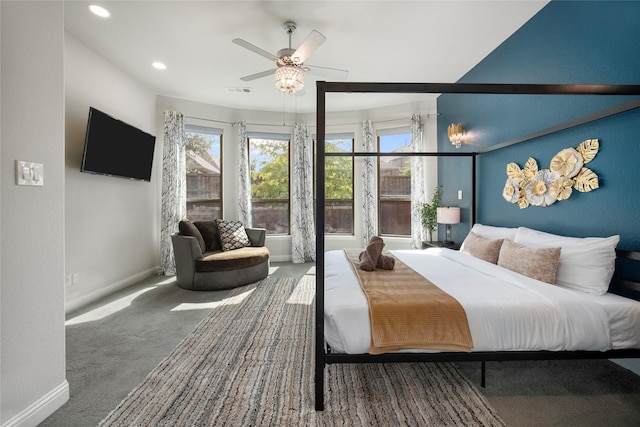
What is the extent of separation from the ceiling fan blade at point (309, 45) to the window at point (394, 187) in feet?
10.3

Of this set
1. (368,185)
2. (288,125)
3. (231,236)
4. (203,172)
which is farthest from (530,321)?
(203,172)

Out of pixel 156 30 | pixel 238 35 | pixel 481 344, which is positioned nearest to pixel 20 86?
pixel 156 30

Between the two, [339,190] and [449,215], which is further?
[339,190]

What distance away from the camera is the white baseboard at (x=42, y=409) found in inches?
59.6

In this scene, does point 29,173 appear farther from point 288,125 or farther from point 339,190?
point 339,190

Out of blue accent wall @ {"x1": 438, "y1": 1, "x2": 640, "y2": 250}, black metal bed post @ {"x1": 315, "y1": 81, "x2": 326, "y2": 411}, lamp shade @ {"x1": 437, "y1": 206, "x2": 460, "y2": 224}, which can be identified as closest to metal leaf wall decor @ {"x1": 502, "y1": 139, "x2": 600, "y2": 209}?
blue accent wall @ {"x1": 438, "y1": 1, "x2": 640, "y2": 250}

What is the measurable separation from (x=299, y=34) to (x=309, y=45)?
65 cm

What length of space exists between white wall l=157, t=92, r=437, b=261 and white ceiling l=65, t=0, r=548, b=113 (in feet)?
2.86

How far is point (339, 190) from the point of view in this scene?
6.14 meters

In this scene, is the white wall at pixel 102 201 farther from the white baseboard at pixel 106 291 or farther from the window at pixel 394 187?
the window at pixel 394 187

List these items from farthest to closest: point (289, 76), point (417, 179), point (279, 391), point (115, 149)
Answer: point (417, 179)
point (115, 149)
point (289, 76)
point (279, 391)

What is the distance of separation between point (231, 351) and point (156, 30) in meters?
3.17

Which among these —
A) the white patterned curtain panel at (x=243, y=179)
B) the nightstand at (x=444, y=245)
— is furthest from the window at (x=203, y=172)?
the nightstand at (x=444, y=245)

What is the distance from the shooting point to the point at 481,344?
175 centimetres
